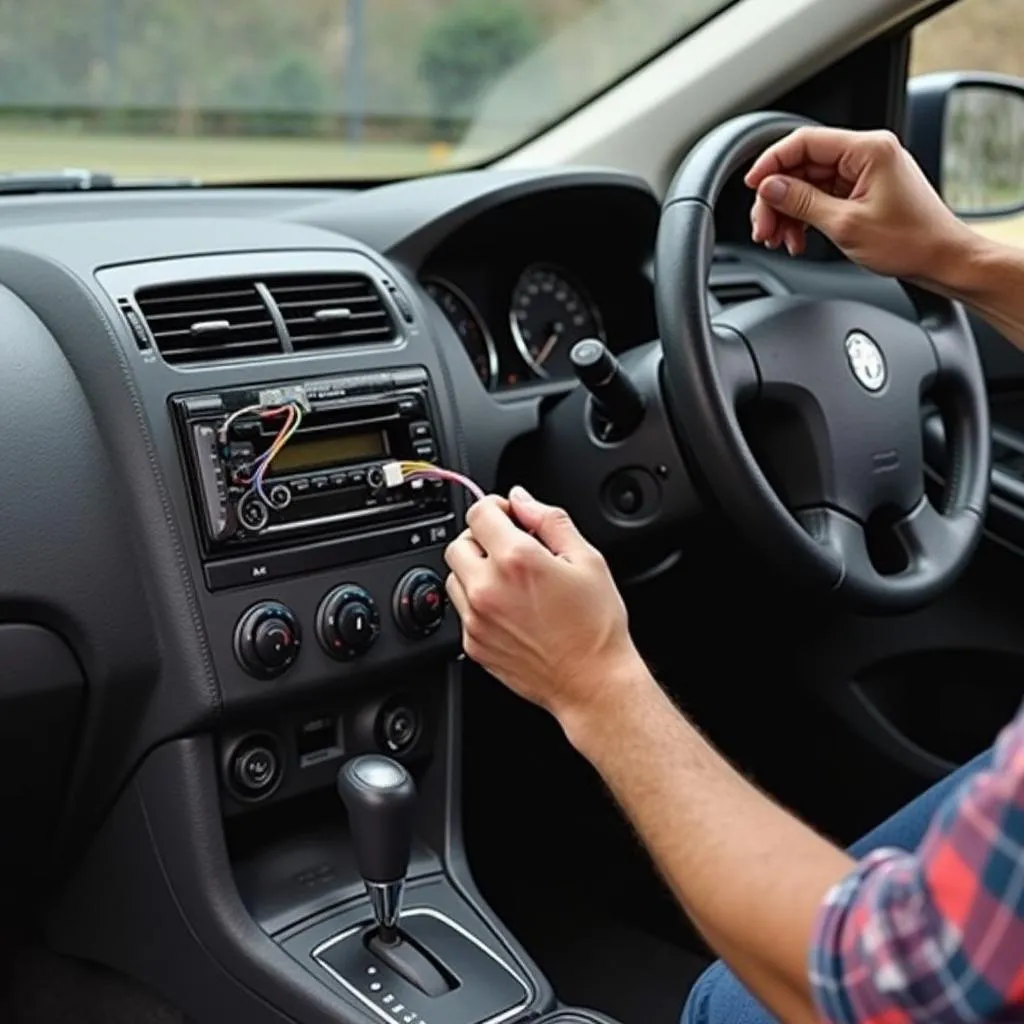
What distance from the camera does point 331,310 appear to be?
5.27 ft

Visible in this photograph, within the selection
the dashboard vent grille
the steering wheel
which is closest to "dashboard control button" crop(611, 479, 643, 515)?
the steering wheel

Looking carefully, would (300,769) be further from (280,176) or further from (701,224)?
(280,176)

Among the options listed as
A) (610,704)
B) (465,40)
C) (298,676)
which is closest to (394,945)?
(298,676)

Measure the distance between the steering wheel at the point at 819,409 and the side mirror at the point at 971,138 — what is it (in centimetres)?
61

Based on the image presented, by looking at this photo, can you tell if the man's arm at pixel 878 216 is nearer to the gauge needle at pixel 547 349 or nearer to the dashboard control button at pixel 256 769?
the gauge needle at pixel 547 349

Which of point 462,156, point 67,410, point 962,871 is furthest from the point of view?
point 462,156

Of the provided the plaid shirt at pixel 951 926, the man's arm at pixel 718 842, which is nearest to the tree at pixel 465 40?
the man's arm at pixel 718 842

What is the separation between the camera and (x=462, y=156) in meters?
2.39

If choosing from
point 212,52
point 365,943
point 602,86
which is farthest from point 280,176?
point 212,52

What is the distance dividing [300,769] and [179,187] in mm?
865

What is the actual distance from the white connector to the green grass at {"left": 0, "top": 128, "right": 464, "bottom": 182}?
2.45 feet

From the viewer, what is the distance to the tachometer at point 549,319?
1937 millimetres

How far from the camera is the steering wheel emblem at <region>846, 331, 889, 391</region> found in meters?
1.66

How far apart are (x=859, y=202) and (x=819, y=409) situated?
21cm
